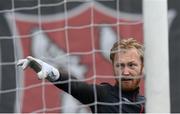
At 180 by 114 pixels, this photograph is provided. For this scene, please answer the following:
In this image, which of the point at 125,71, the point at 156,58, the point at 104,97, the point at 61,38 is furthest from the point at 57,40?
the point at 156,58

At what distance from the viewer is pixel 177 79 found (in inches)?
114

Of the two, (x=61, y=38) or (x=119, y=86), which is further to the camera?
(x=61, y=38)

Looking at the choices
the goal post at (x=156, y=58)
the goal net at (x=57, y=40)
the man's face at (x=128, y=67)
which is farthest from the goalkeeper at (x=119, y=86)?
the goal net at (x=57, y=40)

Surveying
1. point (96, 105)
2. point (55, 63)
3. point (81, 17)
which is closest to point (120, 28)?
point (81, 17)

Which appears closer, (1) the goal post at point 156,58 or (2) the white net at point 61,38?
(1) the goal post at point 156,58

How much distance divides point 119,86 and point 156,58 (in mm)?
320

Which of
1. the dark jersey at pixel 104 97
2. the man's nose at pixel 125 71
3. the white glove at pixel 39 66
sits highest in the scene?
the white glove at pixel 39 66

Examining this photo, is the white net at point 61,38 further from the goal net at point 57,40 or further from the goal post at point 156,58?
the goal post at point 156,58

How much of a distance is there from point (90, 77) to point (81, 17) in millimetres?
260

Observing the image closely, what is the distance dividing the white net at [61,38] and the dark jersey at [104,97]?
850mm

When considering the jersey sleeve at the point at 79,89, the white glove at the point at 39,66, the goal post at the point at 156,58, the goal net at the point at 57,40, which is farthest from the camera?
the goal net at the point at 57,40

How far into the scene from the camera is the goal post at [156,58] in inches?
65.1

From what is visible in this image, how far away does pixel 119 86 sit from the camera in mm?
1967

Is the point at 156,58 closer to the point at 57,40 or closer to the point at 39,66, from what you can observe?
the point at 39,66
